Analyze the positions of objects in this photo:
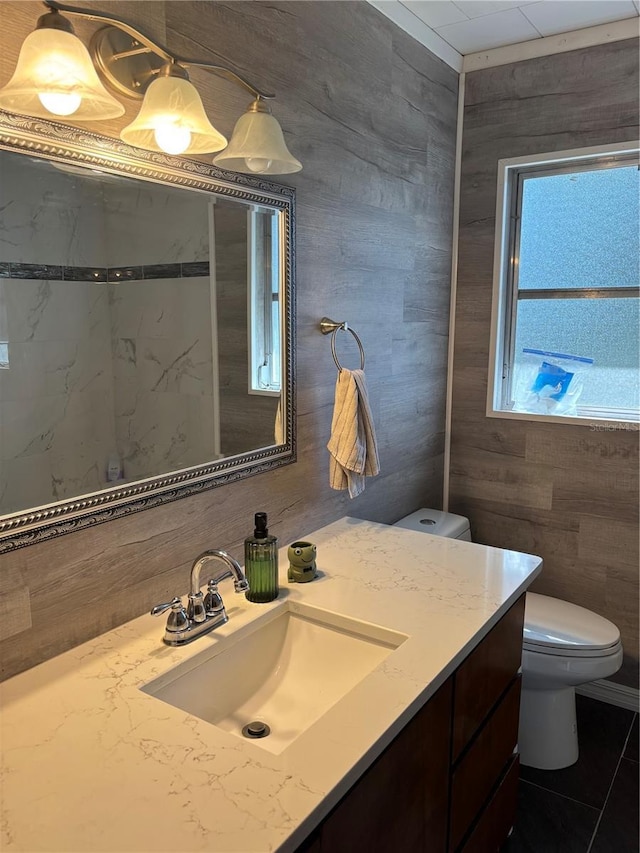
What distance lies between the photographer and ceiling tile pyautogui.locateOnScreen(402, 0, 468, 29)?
79.5 inches

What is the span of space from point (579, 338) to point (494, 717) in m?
1.50

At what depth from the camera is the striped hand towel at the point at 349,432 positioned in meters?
1.81

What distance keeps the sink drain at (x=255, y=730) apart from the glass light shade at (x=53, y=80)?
1.13 m

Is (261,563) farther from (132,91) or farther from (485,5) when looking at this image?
(485,5)

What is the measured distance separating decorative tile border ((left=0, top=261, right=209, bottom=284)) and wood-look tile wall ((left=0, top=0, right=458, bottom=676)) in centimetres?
25

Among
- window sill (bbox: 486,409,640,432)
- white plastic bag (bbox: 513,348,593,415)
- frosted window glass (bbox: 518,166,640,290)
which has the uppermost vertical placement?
frosted window glass (bbox: 518,166,640,290)

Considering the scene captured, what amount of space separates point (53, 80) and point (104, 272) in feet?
1.07

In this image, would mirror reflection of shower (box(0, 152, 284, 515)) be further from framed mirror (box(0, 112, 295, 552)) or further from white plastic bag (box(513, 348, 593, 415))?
white plastic bag (box(513, 348, 593, 415))

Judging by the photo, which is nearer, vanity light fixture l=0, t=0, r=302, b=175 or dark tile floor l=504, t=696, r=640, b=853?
vanity light fixture l=0, t=0, r=302, b=175

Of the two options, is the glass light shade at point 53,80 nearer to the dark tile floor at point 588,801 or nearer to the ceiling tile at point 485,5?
the ceiling tile at point 485,5

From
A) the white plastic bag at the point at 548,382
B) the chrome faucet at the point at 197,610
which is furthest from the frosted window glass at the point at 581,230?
the chrome faucet at the point at 197,610

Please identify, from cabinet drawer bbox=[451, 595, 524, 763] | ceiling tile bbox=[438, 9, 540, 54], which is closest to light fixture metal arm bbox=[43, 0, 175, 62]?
cabinet drawer bbox=[451, 595, 524, 763]

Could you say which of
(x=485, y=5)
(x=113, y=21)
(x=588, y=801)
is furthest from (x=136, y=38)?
(x=588, y=801)

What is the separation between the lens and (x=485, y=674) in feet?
4.68
